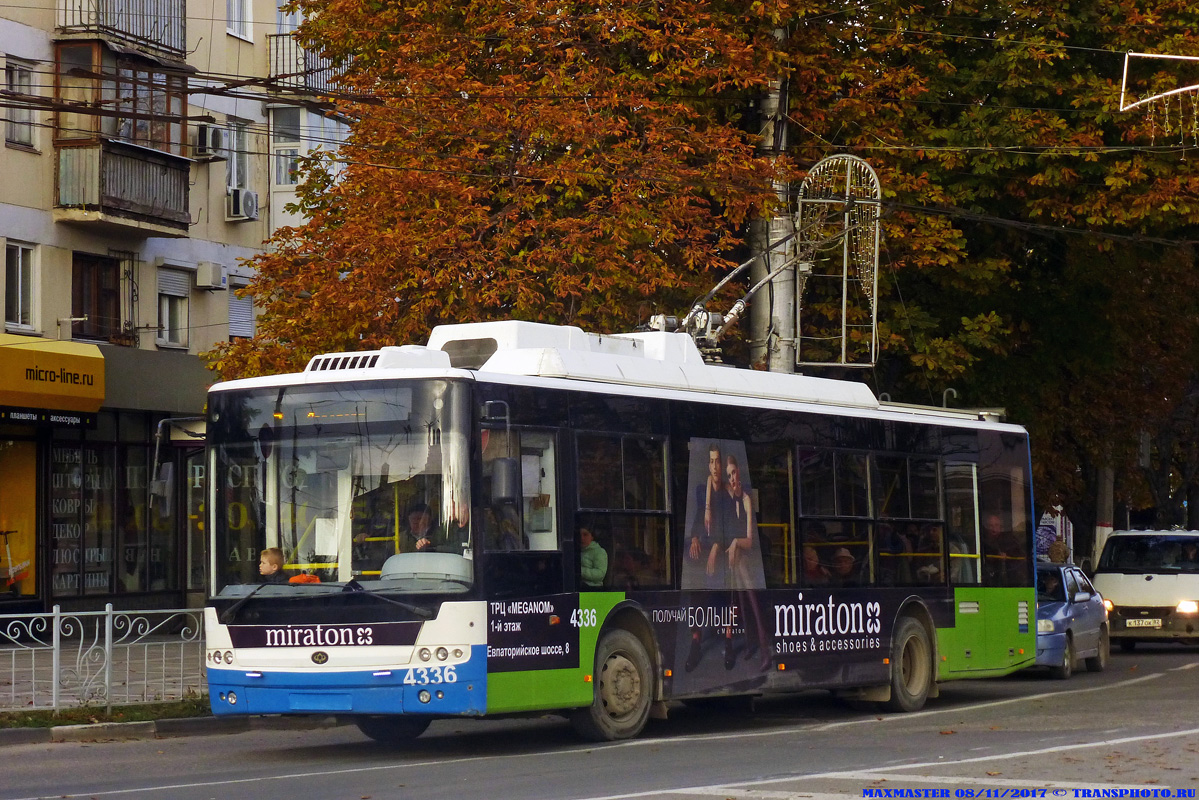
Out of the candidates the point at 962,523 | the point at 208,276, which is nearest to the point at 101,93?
the point at 208,276

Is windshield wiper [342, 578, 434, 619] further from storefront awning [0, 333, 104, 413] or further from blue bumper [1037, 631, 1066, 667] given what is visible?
storefront awning [0, 333, 104, 413]

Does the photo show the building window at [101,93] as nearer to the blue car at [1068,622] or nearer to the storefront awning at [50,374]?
the storefront awning at [50,374]

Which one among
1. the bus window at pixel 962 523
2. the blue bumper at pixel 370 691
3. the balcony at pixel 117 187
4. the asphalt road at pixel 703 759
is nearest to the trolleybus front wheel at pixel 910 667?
the asphalt road at pixel 703 759

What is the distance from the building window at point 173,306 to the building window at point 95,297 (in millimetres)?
1176

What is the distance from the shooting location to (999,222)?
2312 centimetres

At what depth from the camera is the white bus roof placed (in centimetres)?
1355

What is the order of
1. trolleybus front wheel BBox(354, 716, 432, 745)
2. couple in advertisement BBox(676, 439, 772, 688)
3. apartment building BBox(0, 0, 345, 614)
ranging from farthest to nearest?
apartment building BBox(0, 0, 345, 614) < couple in advertisement BBox(676, 439, 772, 688) < trolleybus front wheel BBox(354, 716, 432, 745)

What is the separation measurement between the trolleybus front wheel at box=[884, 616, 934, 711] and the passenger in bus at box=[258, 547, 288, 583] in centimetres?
681

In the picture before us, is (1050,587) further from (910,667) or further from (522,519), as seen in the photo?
(522,519)

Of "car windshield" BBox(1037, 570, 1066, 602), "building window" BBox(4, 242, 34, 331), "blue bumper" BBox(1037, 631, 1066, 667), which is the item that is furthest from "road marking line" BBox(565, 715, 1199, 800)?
"building window" BBox(4, 242, 34, 331)

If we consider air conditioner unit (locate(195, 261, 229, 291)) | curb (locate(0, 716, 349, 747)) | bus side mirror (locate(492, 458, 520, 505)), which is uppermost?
air conditioner unit (locate(195, 261, 229, 291))

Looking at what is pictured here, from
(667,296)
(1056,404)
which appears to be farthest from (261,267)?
(1056,404)

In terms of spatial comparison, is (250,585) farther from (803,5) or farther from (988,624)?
(803,5)

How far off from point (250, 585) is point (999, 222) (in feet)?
42.6
